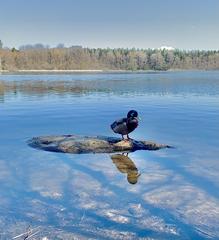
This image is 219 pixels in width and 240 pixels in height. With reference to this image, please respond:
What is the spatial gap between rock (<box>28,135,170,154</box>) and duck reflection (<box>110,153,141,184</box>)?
0.68 metres

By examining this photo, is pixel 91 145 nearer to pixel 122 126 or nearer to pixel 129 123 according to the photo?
pixel 122 126

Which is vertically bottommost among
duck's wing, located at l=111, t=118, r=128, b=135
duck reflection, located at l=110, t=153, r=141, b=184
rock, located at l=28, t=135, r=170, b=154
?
duck reflection, located at l=110, t=153, r=141, b=184

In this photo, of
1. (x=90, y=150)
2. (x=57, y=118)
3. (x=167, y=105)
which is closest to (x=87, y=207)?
(x=90, y=150)

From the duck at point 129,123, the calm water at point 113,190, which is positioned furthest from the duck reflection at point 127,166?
the duck at point 129,123

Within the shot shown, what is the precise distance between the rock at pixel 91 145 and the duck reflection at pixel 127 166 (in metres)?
0.68

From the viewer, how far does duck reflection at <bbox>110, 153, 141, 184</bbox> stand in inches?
443

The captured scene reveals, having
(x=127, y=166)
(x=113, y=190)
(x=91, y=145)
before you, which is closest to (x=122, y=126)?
(x=91, y=145)

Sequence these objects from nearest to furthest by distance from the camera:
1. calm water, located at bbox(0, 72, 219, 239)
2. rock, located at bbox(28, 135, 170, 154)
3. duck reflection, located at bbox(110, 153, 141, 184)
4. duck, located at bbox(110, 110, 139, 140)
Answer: calm water, located at bbox(0, 72, 219, 239), duck reflection, located at bbox(110, 153, 141, 184), rock, located at bbox(28, 135, 170, 154), duck, located at bbox(110, 110, 139, 140)

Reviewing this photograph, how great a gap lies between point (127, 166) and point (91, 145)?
2477 mm

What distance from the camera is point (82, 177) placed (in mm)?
11203

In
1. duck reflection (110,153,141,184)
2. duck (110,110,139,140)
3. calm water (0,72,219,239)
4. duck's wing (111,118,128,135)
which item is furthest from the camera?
duck's wing (111,118,128,135)

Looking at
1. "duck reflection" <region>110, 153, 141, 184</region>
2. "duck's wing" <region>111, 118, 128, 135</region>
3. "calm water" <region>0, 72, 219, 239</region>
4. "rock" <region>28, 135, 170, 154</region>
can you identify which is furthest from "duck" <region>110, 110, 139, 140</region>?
"duck reflection" <region>110, 153, 141, 184</region>

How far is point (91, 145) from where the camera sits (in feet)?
47.8

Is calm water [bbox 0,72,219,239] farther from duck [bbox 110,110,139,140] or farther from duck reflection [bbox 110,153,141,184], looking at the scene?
duck [bbox 110,110,139,140]
